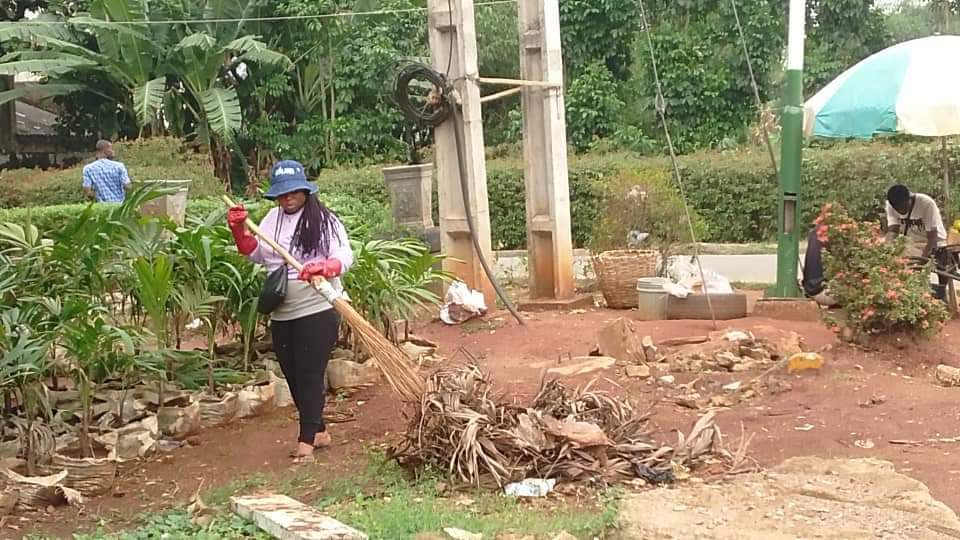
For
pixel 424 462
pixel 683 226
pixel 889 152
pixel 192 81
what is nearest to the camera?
pixel 424 462

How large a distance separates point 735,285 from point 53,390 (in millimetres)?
7771

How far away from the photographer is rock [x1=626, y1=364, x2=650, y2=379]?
23.3 feet

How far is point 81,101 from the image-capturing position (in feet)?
69.2

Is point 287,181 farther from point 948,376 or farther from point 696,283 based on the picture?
point 696,283

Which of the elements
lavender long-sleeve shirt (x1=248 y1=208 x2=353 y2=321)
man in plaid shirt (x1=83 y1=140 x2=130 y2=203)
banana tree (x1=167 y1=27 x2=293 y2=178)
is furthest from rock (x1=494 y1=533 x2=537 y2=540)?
banana tree (x1=167 y1=27 x2=293 y2=178)

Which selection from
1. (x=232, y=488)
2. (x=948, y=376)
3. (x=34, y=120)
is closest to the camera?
(x=232, y=488)

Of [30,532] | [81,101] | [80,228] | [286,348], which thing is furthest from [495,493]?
[81,101]

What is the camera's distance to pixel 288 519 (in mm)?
4254

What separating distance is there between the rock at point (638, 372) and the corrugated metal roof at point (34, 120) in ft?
57.7

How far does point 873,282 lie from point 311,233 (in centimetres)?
340

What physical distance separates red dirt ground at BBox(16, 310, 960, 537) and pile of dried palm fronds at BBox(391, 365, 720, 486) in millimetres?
347

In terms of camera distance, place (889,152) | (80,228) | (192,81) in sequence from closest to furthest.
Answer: (80,228)
(889,152)
(192,81)

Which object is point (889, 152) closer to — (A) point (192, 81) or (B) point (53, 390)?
(A) point (192, 81)

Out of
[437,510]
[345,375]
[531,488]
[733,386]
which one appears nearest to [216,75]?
[345,375]
